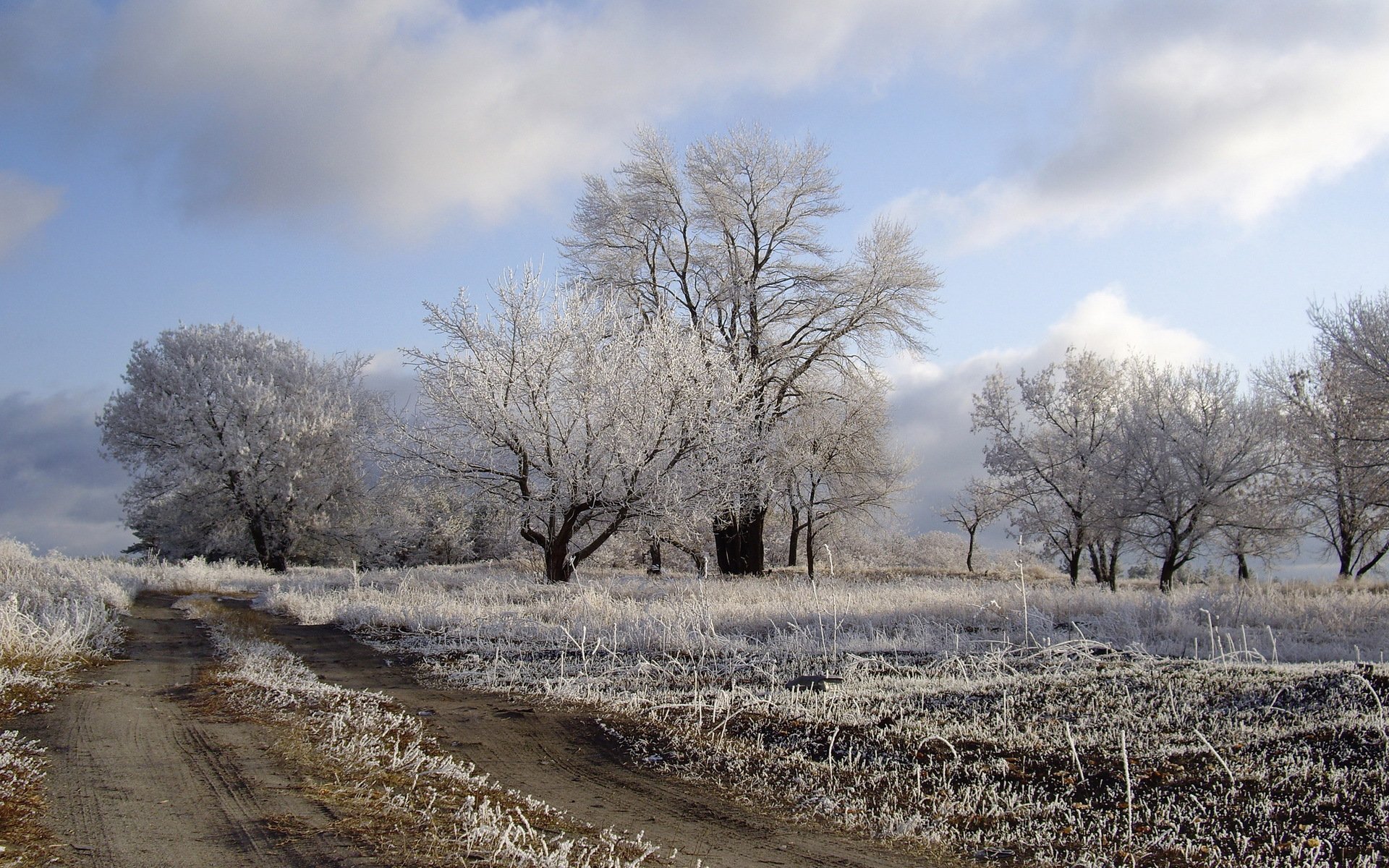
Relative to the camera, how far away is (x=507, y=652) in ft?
29.1

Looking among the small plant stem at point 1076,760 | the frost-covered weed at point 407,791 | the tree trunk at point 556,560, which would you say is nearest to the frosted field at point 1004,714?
the small plant stem at point 1076,760

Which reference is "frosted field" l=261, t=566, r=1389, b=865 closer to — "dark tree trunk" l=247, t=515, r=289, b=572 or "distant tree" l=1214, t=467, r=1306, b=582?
"distant tree" l=1214, t=467, r=1306, b=582

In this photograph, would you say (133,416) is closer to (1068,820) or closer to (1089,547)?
(1068,820)

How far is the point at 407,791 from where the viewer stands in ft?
13.9

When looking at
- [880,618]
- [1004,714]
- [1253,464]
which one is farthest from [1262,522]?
[1004,714]

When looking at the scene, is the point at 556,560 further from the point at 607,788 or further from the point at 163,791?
the point at 163,791

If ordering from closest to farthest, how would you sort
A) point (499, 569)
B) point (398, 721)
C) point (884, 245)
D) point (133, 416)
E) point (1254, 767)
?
point (1254, 767)
point (398, 721)
point (884, 245)
point (499, 569)
point (133, 416)

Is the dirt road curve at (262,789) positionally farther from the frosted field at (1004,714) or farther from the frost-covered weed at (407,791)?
the frosted field at (1004,714)

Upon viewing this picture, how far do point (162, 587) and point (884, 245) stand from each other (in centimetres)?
1959

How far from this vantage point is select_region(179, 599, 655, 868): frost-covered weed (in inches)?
135

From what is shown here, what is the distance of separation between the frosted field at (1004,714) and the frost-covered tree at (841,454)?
12.2 m

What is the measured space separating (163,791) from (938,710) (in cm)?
480

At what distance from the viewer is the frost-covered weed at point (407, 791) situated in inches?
135

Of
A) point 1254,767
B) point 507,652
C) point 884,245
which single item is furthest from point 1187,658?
point 884,245
